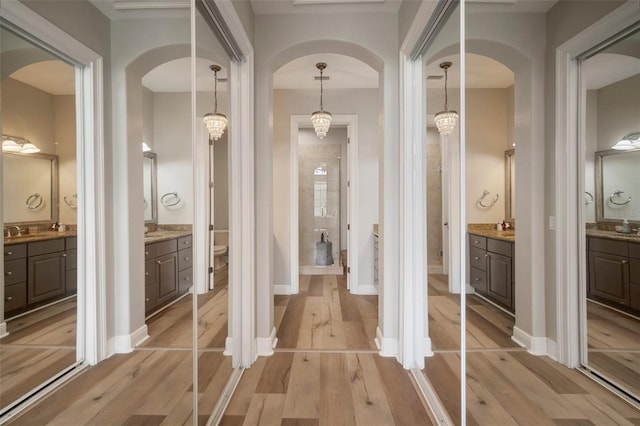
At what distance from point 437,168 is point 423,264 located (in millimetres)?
684

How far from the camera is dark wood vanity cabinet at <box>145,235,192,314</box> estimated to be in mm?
1069

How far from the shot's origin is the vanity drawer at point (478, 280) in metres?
1.49

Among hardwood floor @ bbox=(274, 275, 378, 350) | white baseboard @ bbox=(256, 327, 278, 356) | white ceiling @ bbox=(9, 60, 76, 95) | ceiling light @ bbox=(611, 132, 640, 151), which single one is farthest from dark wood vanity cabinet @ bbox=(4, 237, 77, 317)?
hardwood floor @ bbox=(274, 275, 378, 350)

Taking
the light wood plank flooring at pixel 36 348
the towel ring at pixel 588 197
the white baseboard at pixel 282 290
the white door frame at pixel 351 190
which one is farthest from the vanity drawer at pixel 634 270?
the white baseboard at pixel 282 290

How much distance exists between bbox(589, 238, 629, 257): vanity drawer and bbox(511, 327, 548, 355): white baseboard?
351 mm

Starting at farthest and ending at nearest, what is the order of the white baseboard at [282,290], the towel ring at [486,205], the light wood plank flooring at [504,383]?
the white baseboard at [282,290]
the towel ring at [486,205]
the light wood plank flooring at [504,383]

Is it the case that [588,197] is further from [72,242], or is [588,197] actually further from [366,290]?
[366,290]

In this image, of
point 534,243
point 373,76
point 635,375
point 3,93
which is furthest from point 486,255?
point 373,76

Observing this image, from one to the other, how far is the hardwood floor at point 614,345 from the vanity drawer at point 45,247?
135 centimetres

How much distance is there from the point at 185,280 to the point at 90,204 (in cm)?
69

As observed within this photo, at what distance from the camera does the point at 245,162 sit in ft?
7.21

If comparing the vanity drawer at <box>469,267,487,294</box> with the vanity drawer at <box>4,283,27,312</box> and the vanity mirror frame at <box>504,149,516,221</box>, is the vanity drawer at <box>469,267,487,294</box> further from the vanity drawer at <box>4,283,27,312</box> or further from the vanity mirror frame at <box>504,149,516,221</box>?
the vanity drawer at <box>4,283,27,312</box>

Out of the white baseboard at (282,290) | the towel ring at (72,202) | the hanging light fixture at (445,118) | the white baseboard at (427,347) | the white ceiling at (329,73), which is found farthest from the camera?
the white baseboard at (282,290)

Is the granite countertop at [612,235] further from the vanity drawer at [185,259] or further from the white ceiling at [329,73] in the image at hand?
the white ceiling at [329,73]
